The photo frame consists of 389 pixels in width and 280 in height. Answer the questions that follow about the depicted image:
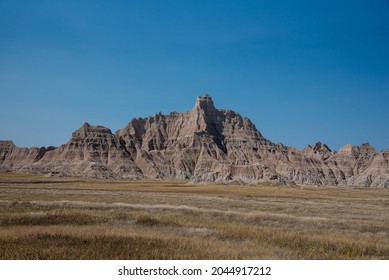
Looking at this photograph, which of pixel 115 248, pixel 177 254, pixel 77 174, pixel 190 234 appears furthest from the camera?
pixel 77 174

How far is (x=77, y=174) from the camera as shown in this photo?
7407 inches

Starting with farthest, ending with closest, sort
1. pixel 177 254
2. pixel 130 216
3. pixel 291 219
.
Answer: pixel 291 219
pixel 130 216
pixel 177 254

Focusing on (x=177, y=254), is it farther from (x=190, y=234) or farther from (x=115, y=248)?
(x=190, y=234)

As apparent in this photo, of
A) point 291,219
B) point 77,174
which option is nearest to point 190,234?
point 291,219

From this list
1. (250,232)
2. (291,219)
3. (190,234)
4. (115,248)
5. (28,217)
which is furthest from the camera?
(291,219)

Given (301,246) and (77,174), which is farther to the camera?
(77,174)

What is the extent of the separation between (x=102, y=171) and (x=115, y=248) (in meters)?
188

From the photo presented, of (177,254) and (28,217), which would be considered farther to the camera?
(28,217)

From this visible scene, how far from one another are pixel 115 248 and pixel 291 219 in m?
17.2
